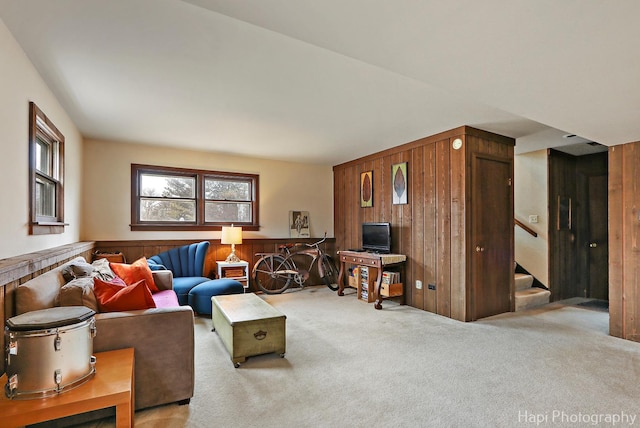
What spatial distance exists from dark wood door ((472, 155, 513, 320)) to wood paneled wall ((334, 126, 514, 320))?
0.52 feet

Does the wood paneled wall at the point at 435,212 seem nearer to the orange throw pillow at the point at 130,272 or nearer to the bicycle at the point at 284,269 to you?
the bicycle at the point at 284,269

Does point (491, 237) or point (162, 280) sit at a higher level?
point (491, 237)

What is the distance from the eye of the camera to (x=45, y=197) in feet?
10.4

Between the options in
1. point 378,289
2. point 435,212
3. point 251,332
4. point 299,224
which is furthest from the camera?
point 299,224

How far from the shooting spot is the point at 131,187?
5117 millimetres

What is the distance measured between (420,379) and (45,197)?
376 centimetres

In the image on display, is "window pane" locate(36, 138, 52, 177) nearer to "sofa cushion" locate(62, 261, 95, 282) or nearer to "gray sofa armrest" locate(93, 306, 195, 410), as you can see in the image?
"sofa cushion" locate(62, 261, 95, 282)

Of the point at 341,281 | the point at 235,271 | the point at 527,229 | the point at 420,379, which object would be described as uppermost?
the point at 527,229

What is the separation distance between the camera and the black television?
16.8 ft

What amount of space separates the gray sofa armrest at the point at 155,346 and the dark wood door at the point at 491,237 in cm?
340

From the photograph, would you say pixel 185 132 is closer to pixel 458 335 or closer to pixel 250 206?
pixel 250 206

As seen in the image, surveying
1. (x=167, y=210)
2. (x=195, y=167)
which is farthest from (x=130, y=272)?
(x=195, y=167)

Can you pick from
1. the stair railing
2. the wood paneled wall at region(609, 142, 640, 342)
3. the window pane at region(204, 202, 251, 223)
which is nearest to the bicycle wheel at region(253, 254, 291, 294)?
the window pane at region(204, 202, 251, 223)

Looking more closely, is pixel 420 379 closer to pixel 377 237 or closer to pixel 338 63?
pixel 338 63
